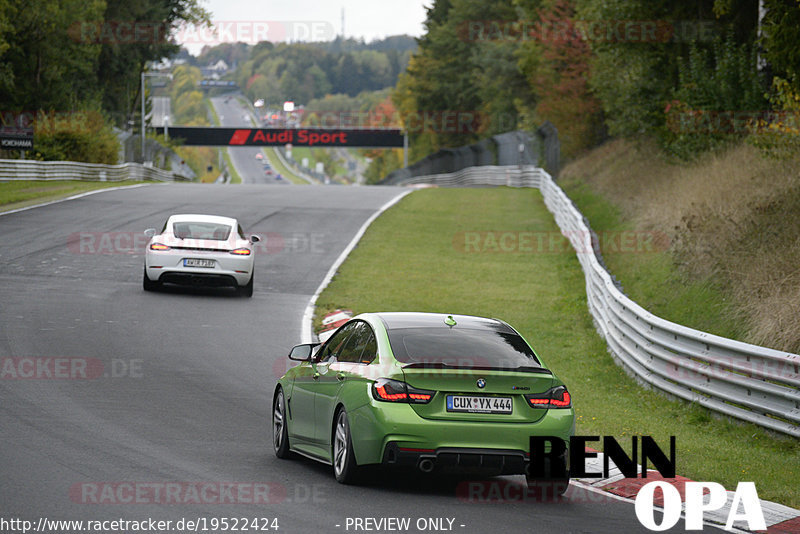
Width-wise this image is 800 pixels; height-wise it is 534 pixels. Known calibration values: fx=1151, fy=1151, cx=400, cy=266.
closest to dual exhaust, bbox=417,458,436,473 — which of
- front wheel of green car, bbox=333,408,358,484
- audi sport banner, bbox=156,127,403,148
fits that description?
front wheel of green car, bbox=333,408,358,484

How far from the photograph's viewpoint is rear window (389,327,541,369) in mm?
8383

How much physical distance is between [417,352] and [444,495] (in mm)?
1054

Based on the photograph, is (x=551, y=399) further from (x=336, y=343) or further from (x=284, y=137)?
(x=284, y=137)

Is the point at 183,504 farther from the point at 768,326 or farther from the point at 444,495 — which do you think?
the point at 768,326

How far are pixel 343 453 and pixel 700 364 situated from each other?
518 cm

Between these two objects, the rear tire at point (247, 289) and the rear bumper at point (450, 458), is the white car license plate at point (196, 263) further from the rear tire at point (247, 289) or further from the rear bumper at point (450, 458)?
the rear bumper at point (450, 458)

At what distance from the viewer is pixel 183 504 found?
24.5 feet

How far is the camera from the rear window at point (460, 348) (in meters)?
8.38

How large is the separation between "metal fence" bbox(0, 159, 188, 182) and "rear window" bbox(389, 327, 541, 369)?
3939 centimetres

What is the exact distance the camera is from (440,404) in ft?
26.7

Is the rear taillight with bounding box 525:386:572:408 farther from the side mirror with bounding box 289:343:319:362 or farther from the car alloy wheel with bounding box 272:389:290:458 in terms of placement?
the car alloy wheel with bounding box 272:389:290:458
